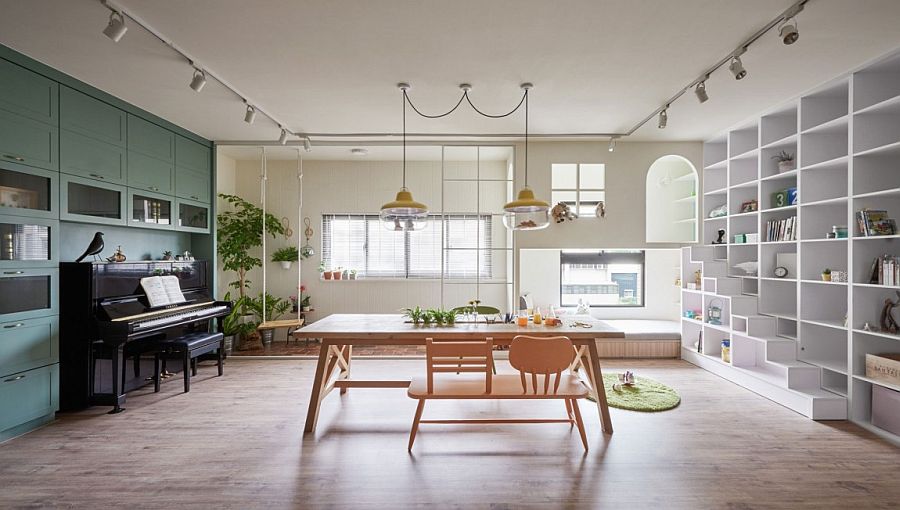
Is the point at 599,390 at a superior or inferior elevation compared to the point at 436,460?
superior

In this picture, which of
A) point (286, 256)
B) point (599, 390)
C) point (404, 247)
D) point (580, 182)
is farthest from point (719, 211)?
point (286, 256)

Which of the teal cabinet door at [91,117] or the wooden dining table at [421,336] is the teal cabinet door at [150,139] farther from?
the wooden dining table at [421,336]

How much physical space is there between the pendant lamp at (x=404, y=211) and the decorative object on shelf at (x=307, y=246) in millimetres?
3208

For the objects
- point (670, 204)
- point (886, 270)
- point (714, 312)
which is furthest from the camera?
point (670, 204)

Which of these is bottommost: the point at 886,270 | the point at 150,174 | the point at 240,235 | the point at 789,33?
the point at 886,270

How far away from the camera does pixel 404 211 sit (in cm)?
Result: 370

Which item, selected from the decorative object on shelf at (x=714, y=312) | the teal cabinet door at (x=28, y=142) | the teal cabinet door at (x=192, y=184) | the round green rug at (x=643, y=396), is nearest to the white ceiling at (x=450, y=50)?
the teal cabinet door at (x=28, y=142)

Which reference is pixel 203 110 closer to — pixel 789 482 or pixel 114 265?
pixel 114 265

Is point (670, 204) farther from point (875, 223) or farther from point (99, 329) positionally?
point (99, 329)

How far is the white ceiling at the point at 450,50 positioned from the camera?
2.69 m

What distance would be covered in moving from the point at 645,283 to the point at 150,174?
6750 millimetres

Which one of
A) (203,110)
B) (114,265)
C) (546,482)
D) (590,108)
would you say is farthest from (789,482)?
(203,110)

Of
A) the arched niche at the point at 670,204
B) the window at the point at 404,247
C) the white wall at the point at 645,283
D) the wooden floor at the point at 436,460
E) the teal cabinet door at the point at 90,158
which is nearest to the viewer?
the wooden floor at the point at 436,460

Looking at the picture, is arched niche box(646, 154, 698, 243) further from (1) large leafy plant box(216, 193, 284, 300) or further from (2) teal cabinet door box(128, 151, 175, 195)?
(2) teal cabinet door box(128, 151, 175, 195)
